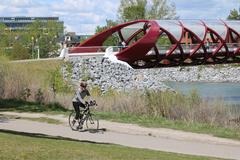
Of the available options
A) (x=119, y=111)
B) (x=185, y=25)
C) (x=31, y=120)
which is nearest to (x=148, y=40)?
(x=185, y=25)

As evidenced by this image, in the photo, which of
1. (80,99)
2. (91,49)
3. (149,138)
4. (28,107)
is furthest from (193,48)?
(149,138)

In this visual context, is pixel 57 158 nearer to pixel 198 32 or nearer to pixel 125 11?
pixel 198 32

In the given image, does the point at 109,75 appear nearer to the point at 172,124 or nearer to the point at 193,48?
the point at 193,48

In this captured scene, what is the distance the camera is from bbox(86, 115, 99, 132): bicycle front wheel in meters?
20.9

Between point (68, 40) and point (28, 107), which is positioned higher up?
point (68, 40)

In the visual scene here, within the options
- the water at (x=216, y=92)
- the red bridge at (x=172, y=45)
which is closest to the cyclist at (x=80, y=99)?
the water at (x=216, y=92)

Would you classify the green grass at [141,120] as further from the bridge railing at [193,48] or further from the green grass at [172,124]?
the bridge railing at [193,48]

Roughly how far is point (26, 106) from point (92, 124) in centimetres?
844

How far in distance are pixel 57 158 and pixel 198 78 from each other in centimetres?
9259

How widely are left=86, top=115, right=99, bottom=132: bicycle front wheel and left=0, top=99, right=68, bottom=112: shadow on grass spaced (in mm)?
5888

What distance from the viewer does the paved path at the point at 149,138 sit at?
1698cm

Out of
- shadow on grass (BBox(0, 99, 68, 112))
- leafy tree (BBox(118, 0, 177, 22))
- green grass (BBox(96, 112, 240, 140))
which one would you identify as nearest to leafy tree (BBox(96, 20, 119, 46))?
leafy tree (BBox(118, 0, 177, 22))

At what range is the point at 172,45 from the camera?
67.5 meters

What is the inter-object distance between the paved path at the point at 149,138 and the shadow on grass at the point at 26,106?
15.0 feet
